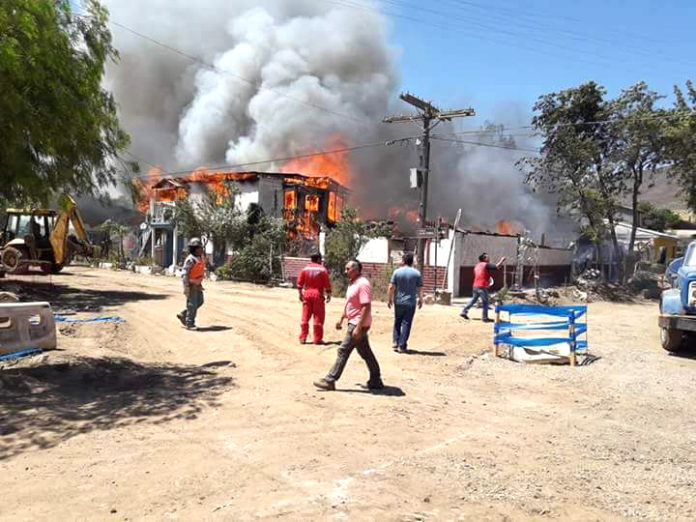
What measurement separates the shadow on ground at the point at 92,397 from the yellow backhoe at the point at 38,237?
36.6ft

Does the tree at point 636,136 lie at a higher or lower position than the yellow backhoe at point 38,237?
higher

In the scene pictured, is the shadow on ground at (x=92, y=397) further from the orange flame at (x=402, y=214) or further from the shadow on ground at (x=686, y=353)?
the orange flame at (x=402, y=214)

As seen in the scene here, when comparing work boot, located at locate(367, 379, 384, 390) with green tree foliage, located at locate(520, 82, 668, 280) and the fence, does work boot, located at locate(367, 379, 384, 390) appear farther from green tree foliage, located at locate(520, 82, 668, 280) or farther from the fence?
green tree foliage, located at locate(520, 82, 668, 280)

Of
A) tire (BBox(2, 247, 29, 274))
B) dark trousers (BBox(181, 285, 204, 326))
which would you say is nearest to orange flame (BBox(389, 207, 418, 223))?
tire (BBox(2, 247, 29, 274))

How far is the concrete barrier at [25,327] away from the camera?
24.8 ft

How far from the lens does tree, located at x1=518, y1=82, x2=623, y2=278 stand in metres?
25.2

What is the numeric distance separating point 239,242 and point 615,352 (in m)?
18.9

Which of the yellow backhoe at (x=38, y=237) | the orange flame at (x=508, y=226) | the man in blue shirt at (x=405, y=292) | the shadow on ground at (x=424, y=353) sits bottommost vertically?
the shadow on ground at (x=424, y=353)

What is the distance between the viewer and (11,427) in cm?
522

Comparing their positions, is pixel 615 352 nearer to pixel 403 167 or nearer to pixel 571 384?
pixel 571 384

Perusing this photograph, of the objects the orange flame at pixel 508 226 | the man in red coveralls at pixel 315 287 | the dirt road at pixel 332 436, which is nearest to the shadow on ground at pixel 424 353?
the dirt road at pixel 332 436

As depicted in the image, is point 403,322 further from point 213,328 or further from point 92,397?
point 92,397

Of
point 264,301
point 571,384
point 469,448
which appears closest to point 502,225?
point 264,301

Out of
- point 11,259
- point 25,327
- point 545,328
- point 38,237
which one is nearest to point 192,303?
point 25,327
